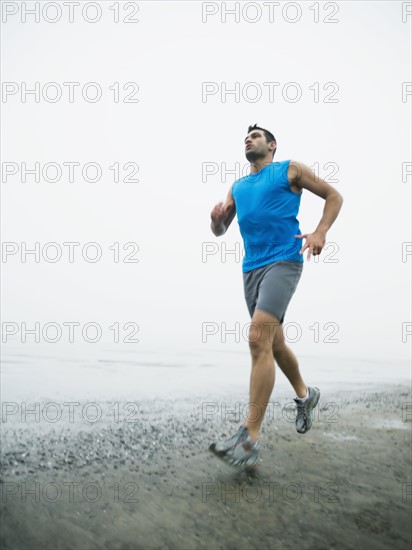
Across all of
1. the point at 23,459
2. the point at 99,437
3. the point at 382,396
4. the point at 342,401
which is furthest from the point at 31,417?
the point at 382,396

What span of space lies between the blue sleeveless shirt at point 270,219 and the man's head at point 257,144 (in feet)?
0.65

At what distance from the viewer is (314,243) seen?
3.54m

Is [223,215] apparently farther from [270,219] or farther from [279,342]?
[279,342]

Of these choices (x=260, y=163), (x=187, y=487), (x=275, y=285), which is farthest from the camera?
(x=260, y=163)

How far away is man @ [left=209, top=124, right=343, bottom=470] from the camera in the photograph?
3449mm

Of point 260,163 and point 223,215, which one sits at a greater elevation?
point 260,163

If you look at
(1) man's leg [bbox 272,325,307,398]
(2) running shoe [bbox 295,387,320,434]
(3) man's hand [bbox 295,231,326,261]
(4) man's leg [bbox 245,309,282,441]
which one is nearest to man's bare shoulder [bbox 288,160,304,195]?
(3) man's hand [bbox 295,231,326,261]

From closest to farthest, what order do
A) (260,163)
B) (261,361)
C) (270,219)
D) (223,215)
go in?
1. (261,361)
2. (270,219)
3. (260,163)
4. (223,215)

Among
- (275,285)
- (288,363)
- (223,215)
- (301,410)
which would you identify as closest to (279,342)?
(288,363)

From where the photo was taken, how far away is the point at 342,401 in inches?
259

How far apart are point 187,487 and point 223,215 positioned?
231cm

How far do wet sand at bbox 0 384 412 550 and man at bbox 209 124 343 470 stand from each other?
38 cm

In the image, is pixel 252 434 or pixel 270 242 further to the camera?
pixel 270 242

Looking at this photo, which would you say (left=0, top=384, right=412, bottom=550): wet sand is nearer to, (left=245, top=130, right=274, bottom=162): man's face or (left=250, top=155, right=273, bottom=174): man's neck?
(left=250, top=155, right=273, bottom=174): man's neck
